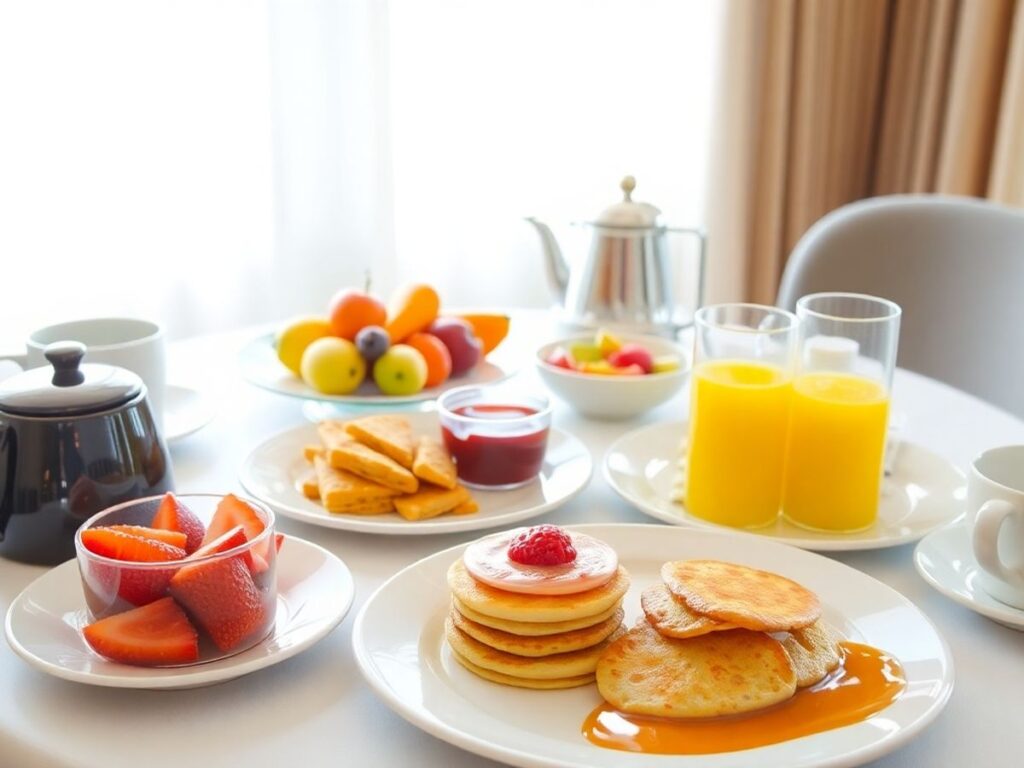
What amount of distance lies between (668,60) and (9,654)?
2421mm

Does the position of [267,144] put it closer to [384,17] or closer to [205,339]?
[384,17]

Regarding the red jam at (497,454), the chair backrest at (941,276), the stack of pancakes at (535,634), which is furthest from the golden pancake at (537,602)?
the chair backrest at (941,276)

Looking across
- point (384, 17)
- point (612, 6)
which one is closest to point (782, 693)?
point (384, 17)

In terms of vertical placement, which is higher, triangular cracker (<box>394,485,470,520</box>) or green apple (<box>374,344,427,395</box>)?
green apple (<box>374,344,427,395</box>)

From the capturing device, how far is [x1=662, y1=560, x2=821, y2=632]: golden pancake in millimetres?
716

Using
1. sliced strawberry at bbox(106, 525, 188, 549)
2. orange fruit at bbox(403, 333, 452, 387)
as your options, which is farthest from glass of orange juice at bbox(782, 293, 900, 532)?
sliced strawberry at bbox(106, 525, 188, 549)

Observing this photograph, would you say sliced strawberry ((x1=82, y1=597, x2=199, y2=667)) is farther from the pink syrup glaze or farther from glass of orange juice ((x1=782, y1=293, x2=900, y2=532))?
glass of orange juice ((x1=782, y1=293, x2=900, y2=532))

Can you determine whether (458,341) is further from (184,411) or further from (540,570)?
(540,570)

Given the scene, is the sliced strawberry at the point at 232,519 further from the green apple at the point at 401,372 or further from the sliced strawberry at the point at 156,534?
the green apple at the point at 401,372

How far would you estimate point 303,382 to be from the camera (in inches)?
52.0

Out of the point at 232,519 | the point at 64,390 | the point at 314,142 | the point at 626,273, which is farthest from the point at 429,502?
the point at 314,142

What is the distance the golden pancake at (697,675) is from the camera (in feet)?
2.26

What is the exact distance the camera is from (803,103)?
290 cm

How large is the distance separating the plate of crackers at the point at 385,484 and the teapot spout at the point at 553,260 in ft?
1.64
